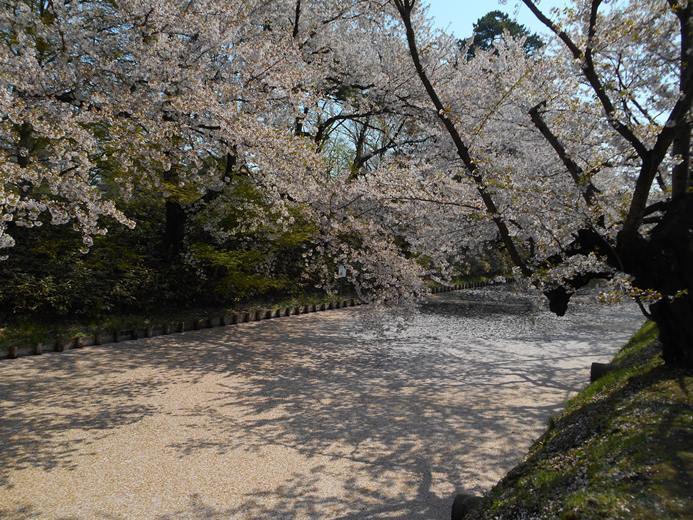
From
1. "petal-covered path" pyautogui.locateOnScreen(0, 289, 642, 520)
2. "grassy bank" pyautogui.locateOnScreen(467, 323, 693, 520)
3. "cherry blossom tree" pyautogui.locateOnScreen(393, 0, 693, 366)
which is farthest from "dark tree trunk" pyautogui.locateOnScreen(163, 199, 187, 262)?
"grassy bank" pyautogui.locateOnScreen(467, 323, 693, 520)

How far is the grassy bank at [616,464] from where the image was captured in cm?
252

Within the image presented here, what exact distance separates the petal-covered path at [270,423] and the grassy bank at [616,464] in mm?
696

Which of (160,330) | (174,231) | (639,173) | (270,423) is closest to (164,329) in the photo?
(160,330)

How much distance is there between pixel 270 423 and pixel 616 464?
3478mm

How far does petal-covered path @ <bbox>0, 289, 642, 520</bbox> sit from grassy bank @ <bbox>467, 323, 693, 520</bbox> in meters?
0.70

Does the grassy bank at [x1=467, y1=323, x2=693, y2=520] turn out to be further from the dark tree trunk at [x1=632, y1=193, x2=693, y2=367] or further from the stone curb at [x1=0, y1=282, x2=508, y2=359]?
the stone curb at [x1=0, y1=282, x2=508, y2=359]

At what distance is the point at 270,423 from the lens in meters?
5.31

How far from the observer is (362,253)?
352 inches

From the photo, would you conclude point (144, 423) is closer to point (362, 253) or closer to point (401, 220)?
point (362, 253)

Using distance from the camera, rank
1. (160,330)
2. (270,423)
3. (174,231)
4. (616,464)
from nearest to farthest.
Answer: (616,464) → (270,423) → (160,330) → (174,231)

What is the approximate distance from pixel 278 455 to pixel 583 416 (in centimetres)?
292

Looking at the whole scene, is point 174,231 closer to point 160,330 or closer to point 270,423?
point 160,330

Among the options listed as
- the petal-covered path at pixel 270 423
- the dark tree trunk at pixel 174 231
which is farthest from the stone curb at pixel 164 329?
the dark tree trunk at pixel 174 231

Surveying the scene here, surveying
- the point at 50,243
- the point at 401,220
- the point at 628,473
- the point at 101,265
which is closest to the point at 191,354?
the point at 101,265
